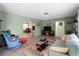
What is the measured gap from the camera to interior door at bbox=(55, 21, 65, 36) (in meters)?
1.85

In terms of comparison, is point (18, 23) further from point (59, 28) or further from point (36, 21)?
point (59, 28)

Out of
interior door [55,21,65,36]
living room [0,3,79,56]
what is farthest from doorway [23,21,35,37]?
interior door [55,21,65,36]

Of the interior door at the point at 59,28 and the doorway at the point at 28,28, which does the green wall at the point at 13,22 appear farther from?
the interior door at the point at 59,28

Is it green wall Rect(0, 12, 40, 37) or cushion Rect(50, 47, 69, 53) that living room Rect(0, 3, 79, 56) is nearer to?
green wall Rect(0, 12, 40, 37)

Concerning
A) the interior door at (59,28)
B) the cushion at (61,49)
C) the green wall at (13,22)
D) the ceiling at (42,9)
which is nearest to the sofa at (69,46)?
the cushion at (61,49)

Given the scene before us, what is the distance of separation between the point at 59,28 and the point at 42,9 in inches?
20.7

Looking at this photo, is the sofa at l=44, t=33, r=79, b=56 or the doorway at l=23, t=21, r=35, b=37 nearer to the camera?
the sofa at l=44, t=33, r=79, b=56

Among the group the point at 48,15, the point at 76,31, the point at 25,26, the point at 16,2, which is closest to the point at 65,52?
the point at 76,31

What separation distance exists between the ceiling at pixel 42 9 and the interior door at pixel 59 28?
5.9 inches

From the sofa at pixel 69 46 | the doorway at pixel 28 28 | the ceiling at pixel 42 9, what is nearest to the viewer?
the sofa at pixel 69 46

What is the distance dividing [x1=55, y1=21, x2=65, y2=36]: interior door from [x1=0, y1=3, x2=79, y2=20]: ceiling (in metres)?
0.15

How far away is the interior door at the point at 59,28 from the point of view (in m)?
1.85

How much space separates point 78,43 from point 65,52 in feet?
1.06

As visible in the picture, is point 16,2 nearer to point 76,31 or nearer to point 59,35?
point 59,35
